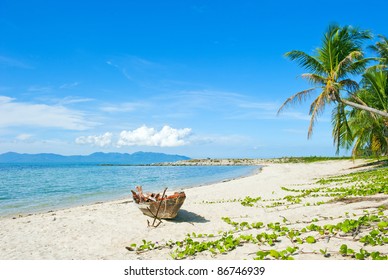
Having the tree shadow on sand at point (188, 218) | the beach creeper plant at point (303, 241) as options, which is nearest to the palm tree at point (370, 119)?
the tree shadow on sand at point (188, 218)

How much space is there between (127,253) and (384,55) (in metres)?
21.1

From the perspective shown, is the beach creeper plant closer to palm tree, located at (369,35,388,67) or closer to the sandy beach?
the sandy beach

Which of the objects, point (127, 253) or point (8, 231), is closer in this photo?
point (127, 253)

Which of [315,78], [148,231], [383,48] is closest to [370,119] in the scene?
[383,48]

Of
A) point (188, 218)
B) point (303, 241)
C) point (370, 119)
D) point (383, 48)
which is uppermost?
point (383, 48)

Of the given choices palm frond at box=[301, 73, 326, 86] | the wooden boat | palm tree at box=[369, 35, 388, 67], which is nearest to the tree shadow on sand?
the wooden boat

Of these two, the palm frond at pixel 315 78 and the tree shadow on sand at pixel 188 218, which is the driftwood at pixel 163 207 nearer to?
the tree shadow on sand at pixel 188 218

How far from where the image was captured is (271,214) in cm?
Result: 1093

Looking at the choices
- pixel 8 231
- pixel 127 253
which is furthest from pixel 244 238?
pixel 8 231

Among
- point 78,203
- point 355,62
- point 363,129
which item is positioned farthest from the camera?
point 363,129

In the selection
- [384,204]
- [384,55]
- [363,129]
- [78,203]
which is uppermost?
[384,55]

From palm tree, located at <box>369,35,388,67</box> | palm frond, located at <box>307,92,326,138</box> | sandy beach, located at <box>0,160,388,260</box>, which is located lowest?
sandy beach, located at <box>0,160,388,260</box>

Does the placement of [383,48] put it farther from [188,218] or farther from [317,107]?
[188,218]
